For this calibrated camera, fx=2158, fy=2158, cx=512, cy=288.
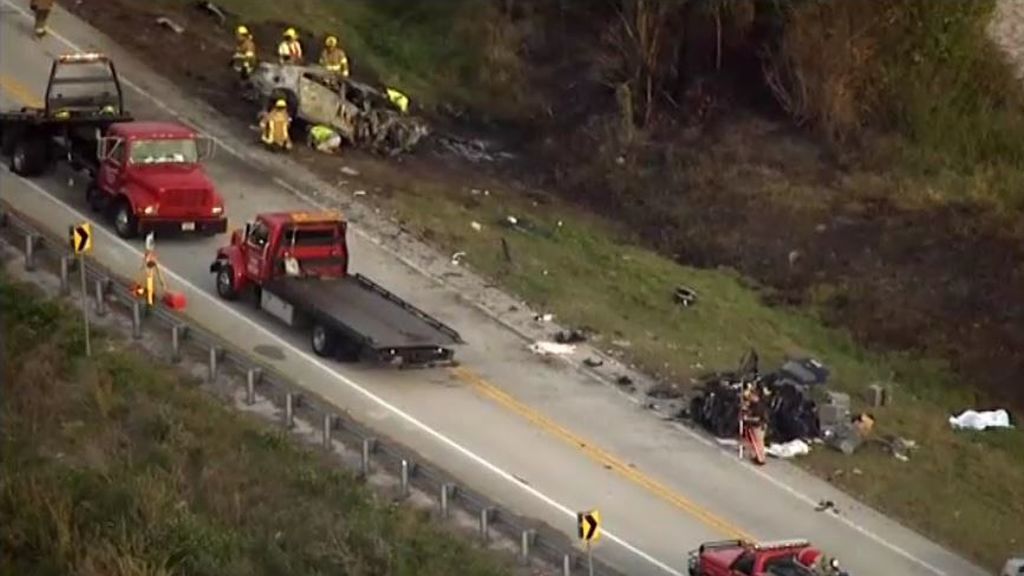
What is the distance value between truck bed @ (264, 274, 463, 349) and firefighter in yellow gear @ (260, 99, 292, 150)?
8.06 meters

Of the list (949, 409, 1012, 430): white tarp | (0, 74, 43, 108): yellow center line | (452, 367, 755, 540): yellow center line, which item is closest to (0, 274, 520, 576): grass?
(452, 367, 755, 540): yellow center line

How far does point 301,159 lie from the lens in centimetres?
4059

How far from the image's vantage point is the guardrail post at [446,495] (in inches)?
1085

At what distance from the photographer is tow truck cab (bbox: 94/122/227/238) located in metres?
34.7

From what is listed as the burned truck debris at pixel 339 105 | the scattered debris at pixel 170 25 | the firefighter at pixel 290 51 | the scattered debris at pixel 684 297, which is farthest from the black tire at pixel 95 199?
the scattered debris at pixel 170 25

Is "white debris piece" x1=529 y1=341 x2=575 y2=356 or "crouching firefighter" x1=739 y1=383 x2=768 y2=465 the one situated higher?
"crouching firefighter" x1=739 y1=383 x2=768 y2=465

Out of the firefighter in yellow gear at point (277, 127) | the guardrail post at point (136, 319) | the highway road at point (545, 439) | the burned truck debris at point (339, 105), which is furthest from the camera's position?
the burned truck debris at point (339, 105)

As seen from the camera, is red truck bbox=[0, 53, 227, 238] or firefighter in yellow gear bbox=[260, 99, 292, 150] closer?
red truck bbox=[0, 53, 227, 238]

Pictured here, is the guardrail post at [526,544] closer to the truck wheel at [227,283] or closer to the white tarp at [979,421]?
the truck wheel at [227,283]

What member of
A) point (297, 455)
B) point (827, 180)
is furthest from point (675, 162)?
point (297, 455)

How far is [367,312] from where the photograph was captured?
105ft

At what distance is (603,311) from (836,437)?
5321 millimetres

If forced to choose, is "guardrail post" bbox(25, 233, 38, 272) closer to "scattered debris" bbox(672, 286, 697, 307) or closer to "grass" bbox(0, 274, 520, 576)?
"grass" bbox(0, 274, 520, 576)

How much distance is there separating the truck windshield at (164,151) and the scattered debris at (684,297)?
27.4ft
